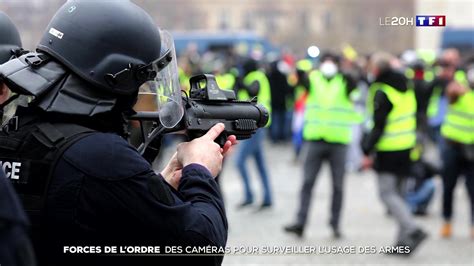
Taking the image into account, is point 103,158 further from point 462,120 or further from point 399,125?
point 462,120

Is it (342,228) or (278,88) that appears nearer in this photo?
(342,228)

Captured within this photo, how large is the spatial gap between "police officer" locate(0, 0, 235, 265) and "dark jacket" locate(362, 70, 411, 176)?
499cm

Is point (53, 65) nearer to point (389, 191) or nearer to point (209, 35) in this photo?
point (389, 191)

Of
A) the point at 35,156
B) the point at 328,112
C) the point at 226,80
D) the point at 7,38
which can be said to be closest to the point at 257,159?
the point at 226,80

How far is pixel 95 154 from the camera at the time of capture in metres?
2.12

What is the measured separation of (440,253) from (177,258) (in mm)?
5520

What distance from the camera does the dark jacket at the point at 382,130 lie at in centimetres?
724

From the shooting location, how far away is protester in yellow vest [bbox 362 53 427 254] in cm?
725

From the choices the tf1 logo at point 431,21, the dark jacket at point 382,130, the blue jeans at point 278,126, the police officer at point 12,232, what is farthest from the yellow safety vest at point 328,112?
the blue jeans at point 278,126

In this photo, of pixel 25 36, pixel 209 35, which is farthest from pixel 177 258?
pixel 209 35

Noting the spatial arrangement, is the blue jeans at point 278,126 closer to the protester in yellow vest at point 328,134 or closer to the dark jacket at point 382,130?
the protester in yellow vest at point 328,134

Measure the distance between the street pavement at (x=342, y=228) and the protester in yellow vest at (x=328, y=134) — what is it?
31 centimetres

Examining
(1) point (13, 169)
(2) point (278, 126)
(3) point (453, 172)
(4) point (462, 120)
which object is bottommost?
(2) point (278, 126)

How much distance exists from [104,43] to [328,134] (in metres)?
5.81
